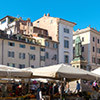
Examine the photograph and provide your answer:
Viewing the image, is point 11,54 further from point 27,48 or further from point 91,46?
point 91,46

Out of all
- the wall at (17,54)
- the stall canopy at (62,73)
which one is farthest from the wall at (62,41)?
the stall canopy at (62,73)

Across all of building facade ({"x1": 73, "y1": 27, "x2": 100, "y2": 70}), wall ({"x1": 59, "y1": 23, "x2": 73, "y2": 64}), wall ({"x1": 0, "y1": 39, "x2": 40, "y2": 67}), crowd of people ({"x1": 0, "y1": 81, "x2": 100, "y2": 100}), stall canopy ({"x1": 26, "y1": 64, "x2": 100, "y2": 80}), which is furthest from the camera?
building facade ({"x1": 73, "y1": 27, "x2": 100, "y2": 70})

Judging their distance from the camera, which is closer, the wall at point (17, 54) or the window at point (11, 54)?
the wall at point (17, 54)

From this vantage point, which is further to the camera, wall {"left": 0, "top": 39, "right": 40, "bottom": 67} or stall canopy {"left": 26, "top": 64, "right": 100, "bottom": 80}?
wall {"left": 0, "top": 39, "right": 40, "bottom": 67}

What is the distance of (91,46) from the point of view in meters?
48.8

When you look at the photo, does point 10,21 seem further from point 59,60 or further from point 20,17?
point 59,60

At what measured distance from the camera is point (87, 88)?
1745 cm

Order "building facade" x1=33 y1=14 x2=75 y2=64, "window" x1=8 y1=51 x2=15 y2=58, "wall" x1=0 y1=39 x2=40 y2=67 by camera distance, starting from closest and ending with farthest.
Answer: "wall" x1=0 y1=39 x2=40 y2=67
"window" x1=8 y1=51 x2=15 y2=58
"building facade" x1=33 y1=14 x2=75 y2=64

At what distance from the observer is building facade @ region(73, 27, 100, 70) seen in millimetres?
48406

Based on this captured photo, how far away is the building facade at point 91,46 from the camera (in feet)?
159

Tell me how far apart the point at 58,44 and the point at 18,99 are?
33.2 m

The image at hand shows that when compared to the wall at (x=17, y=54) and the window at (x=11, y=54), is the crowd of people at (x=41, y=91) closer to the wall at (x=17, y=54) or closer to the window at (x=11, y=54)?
the wall at (x=17, y=54)

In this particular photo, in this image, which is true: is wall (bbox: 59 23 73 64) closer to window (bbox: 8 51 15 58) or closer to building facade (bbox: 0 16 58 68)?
building facade (bbox: 0 16 58 68)

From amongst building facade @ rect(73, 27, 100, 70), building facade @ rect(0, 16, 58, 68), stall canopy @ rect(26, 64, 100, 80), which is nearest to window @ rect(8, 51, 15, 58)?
building facade @ rect(0, 16, 58, 68)
